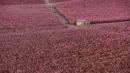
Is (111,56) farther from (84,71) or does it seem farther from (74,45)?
(74,45)

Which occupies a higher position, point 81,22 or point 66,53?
point 66,53

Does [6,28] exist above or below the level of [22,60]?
below

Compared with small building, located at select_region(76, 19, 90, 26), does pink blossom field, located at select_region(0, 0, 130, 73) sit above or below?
above

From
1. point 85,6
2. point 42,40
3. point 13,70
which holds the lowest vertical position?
point 85,6

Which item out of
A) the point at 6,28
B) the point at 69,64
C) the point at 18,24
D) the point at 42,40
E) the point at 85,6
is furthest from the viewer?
Result: the point at 85,6

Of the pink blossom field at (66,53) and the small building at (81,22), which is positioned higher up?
the pink blossom field at (66,53)

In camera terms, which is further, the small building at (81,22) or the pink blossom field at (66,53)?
the small building at (81,22)

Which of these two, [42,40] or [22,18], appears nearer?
[42,40]

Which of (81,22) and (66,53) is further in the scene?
(81,22)

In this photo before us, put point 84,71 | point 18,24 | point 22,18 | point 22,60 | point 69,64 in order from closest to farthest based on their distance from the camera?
1. point 84,71
2. point 69,64
3. point 22,60
4. point 18,24
5. point 22,18

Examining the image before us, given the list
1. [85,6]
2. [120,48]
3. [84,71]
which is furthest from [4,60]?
[85,6]

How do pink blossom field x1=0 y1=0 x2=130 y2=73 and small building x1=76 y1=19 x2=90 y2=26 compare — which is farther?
small building x1=76 y1=19 x2=90 y2=26
